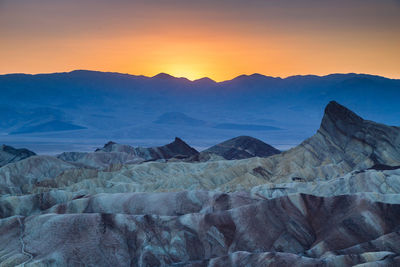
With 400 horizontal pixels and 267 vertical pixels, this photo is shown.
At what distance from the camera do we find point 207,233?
54.4 m

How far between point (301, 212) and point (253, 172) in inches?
1486

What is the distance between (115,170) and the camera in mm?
105000

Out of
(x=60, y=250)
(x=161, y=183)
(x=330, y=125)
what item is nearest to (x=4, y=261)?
(x=60, y=250)

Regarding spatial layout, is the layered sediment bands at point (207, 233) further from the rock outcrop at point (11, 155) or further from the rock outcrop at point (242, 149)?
the rock outcrop at point (242, 149)

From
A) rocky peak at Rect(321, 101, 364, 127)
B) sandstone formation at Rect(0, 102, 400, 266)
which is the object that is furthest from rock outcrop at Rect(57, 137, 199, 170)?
sandstone formation at Rect(0, 102, 400, 266)

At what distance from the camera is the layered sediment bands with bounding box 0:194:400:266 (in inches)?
1999

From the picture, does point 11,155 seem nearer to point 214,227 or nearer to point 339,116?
point 339,116

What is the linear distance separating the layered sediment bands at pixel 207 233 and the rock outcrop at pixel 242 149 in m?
104

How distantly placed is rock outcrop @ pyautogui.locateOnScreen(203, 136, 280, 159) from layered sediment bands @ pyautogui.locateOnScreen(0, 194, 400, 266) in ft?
340

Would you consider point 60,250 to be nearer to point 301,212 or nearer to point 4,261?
point 4,261

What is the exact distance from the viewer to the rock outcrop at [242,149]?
534 ft

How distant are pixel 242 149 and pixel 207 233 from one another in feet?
379

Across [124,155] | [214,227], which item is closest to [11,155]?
[124,155]

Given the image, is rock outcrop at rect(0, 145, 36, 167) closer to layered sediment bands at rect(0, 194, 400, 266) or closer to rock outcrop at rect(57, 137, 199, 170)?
rock outcrop at rect(57, 137, 199, 170)
